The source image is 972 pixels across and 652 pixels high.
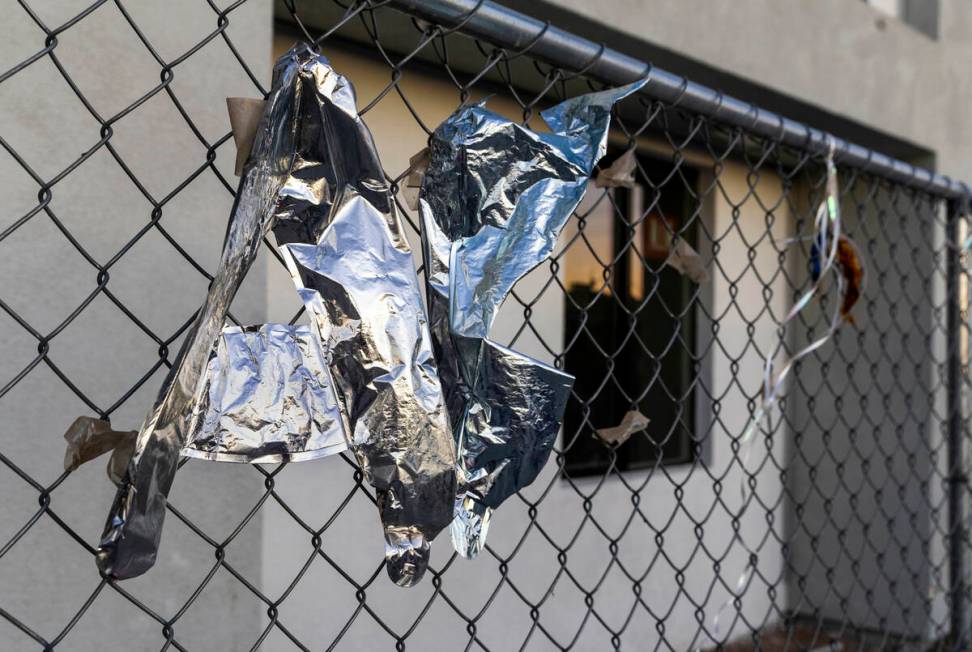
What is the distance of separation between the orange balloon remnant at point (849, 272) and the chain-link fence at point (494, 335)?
107 millimetres

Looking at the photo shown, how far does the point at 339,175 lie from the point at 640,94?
0.75 metres

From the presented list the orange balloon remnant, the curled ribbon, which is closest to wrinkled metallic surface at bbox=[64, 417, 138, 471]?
the curled ribbon

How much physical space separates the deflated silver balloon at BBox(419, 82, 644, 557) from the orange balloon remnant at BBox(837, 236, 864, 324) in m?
1.22

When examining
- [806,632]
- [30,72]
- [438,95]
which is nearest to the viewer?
[30,72]

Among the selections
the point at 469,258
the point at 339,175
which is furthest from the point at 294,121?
the point at 469,258

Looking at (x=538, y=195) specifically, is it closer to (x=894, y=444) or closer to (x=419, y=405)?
(x=419, y=405)

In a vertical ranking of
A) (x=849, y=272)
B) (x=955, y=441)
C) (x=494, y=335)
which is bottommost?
(x=955, y=441)

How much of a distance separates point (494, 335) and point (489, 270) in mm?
2306

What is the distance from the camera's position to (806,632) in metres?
4.91

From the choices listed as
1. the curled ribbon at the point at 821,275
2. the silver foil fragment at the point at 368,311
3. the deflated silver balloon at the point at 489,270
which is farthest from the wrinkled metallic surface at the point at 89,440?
the curled ribbon at the point at 821,275

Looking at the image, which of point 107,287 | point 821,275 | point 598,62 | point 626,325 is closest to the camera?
point 107,287

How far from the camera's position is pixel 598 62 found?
1.51m

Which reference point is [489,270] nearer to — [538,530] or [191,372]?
[191,372]

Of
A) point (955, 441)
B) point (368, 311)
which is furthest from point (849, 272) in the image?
point (368, 311)
